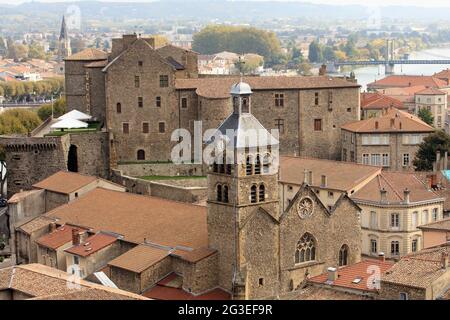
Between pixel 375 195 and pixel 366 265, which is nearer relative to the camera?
pixel 366 265

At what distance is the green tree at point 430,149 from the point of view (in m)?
57.0

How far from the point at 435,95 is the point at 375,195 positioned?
4736 centimetres

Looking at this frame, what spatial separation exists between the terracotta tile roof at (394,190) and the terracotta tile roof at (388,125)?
33.6 ft

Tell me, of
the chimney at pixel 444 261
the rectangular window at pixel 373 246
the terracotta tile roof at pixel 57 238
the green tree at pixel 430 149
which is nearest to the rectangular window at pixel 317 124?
the green tree at pixel 430 149

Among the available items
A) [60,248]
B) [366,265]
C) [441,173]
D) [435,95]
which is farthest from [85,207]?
[435,95]

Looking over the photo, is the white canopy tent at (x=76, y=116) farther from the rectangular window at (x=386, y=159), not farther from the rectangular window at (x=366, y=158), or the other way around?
the rectangular window at (x=386, y=159)

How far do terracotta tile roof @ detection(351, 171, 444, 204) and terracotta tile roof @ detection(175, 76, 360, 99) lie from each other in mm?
10264

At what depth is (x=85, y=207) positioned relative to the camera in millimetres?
42969

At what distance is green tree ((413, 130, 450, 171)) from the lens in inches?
2243

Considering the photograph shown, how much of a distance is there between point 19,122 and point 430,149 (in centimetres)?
3158

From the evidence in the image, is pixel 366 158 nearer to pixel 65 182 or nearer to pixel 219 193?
pixel 65 182

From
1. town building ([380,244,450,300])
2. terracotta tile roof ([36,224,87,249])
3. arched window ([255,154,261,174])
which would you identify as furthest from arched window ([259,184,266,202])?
terracotta tile roof ([36,224,87,249])

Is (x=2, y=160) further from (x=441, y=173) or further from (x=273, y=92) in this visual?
(x=441, y=173)

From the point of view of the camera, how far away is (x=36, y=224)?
4325cm
